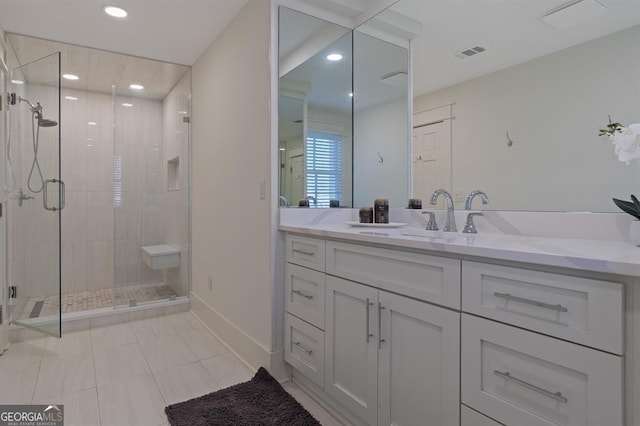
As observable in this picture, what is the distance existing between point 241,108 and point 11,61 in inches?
81.8

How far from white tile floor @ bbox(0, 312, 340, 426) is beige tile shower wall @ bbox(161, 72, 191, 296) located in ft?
2.63

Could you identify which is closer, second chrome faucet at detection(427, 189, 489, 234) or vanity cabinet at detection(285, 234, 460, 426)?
vanity cabinet at detection(285, 234, 460, 426)

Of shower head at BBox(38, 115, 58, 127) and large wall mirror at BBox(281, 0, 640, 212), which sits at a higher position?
shower head at BBox(38, 115, 58, 127)

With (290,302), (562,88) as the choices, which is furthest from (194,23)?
(562,88)

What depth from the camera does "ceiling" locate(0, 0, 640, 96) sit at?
57.2 inches

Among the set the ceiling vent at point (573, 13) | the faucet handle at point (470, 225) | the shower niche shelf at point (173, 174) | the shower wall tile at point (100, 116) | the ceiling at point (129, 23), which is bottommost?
the faucet handle at point (470, 225)

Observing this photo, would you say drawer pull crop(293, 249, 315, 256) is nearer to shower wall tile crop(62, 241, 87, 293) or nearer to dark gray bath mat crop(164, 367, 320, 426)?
dark gray bath mat crop(164, 367, 320, 426)

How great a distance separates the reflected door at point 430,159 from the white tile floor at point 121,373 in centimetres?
130

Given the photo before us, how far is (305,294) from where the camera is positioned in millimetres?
1911

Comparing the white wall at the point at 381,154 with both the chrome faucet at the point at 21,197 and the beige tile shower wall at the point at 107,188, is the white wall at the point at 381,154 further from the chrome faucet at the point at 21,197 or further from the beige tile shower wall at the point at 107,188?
the chrome faucet at the point at 21,197

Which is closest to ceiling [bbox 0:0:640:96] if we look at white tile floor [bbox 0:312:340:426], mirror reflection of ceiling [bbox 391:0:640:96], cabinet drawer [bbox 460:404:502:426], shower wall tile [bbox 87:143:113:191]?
mirror reflection of ceiling [bbox 391:0:640:96]

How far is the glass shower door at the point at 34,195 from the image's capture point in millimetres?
2756

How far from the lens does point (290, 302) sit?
2047 millimetres

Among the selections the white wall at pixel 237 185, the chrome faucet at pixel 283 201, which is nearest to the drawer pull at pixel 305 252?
the white wall at pixel 237 185
